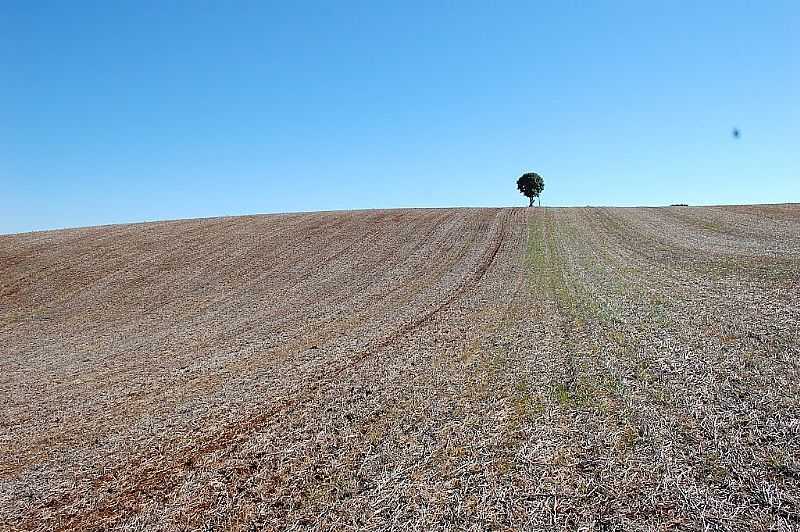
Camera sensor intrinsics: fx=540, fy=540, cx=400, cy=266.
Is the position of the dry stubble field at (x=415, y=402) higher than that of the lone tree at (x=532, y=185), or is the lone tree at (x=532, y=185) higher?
the lone tree at (x=532, y=185)

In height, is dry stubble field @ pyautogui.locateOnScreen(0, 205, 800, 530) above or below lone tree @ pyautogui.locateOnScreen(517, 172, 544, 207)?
below

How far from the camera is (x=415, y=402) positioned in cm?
684

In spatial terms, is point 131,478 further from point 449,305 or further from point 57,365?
point 449,305

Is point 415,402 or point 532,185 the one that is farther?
point 532,185

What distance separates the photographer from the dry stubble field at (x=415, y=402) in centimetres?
459

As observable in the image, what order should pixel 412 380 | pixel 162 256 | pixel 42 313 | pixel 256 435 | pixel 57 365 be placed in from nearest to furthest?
1. pixel 256 435
2. pixel 412 380
3. pixel 57 365
4. pixel 42 313
5. pixel 162 256

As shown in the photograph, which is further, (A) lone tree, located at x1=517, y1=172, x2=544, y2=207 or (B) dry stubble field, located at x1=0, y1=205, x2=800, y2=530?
(A) lone tree, located at x1=517, y1=172, x2=544, y2=207

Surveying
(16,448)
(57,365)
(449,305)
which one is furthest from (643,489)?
(57,365)

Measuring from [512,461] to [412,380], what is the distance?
8.76 feet

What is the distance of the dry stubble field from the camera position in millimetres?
4594

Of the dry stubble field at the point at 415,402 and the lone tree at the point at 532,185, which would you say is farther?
the lone tree at the point at 532,185

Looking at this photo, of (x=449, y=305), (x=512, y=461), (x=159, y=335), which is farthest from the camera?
(x=449, y=305)

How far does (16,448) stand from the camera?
6.22 m

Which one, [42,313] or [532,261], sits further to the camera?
[532,261]
